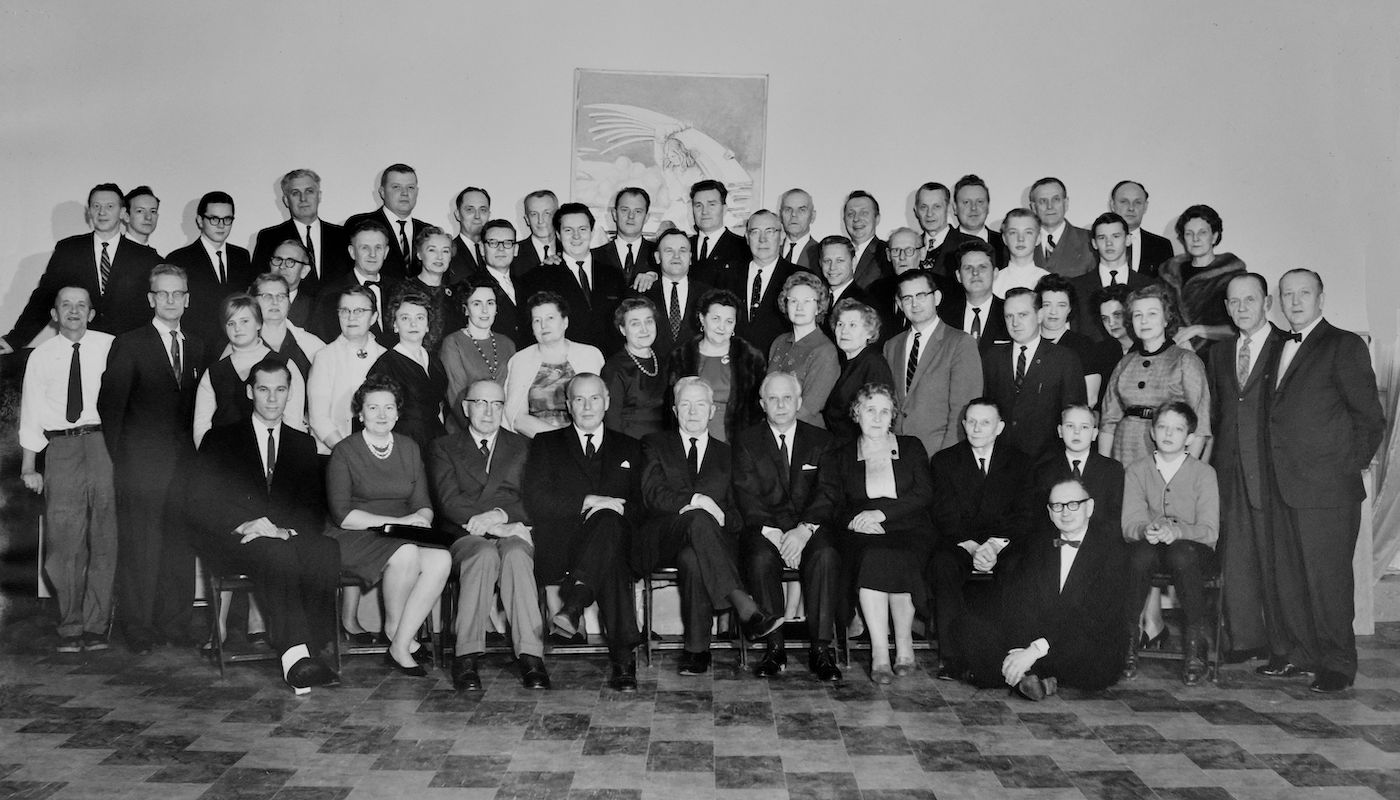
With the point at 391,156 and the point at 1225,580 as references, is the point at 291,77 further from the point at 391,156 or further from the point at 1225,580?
the point at 1225,580

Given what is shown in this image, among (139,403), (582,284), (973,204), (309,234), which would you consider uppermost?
(973,204)

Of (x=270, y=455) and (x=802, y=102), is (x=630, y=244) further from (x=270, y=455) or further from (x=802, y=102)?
(x=270, y=455)

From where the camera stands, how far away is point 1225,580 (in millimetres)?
4656

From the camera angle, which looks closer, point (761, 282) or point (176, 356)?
point (176, 356)

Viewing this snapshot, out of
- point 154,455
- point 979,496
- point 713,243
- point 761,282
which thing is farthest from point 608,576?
point 713,243

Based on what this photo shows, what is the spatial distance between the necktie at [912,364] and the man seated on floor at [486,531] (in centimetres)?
158

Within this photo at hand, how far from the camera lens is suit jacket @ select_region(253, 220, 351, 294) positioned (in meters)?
5.71

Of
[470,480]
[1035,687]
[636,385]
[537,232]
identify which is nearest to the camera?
[1035,687]

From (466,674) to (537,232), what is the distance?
2460 millimetres

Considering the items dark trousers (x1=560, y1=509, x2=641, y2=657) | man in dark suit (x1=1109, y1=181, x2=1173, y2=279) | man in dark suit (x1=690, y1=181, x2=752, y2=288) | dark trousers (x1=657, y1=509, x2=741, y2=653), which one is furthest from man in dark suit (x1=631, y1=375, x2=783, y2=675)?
man in dark suit (x1=1109, y1=181, x2=1173, y2=279)

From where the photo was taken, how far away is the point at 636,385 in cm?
498

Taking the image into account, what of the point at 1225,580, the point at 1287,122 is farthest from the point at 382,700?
the point at 1287,122

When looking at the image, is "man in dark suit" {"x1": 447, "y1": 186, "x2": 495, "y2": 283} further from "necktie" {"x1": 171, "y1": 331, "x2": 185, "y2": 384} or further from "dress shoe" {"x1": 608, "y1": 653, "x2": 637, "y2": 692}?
"dress shoe" {"x1": 608, "y1": 653, "x2": 637, "y2": 692}

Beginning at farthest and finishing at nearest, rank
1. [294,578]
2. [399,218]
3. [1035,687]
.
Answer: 1. [399,218]
2. [294,578]
3. [1035,687]
